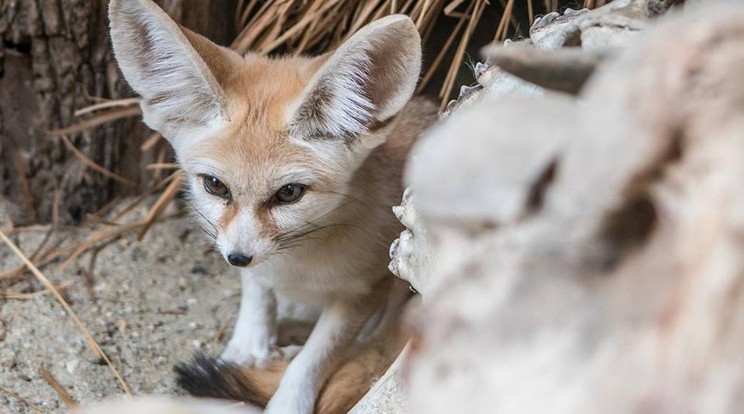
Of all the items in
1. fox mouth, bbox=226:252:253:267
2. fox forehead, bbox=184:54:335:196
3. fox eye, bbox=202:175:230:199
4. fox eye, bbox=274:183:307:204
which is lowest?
fox mouth, bbox=226:252:253:267

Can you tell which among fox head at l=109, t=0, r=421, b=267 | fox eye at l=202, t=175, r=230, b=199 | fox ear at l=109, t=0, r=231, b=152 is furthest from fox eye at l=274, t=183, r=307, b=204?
fox ear at l=109, t=0, r=231, b=152

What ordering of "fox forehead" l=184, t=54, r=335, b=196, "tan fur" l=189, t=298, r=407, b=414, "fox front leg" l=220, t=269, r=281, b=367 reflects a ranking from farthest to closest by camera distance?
"fox front leg" l=220, t=269, r=281, b=367 < "tan fur" l=189, t=298, r=407, b=414 < "fox forehead" l=184, t=54, r=335, b=196

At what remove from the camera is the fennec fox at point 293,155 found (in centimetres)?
216

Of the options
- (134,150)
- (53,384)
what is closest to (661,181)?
(53,384)

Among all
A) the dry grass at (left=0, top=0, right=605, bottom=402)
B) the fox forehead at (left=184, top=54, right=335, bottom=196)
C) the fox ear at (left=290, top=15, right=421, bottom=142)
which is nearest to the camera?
the fox ear at (left=290, top=15, right=421, bottom=142)

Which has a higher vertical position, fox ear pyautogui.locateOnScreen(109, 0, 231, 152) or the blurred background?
fox ear pyautogui.locateOnScreen(109, 0, 231, 152)

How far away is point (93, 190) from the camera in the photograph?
3232 millimetres

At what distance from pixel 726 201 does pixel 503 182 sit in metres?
0.21

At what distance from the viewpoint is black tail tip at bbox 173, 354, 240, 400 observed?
2.34 m

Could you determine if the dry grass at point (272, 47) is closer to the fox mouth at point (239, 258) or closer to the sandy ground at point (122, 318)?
the sandy ground at point (122, 318)

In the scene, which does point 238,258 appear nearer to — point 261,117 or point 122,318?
point 261,117

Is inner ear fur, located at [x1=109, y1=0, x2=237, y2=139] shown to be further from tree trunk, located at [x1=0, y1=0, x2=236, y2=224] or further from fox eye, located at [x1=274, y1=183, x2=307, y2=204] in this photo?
tree trunk, located at [x1=0, y1=0, x2=236, y2=224]

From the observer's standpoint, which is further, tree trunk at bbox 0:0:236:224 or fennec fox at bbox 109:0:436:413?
tree trunk at bbox 0:0:236:224

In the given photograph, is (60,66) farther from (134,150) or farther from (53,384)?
(53,384)
